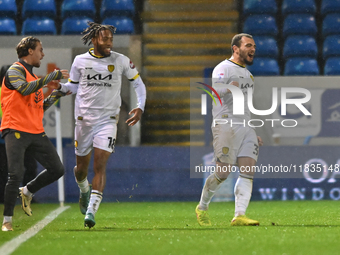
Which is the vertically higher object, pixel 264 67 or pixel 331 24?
pixel 331 24

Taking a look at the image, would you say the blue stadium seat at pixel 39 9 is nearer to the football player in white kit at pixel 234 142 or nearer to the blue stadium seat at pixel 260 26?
the blue stadium seat at pixel 260 26

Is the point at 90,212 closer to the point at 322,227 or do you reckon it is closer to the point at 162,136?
the point at 322,227

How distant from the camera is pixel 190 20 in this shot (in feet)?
38.1

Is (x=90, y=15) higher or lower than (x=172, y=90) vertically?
higher

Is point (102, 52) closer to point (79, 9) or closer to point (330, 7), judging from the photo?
point (79, 9)

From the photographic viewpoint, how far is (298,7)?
38.8 ft

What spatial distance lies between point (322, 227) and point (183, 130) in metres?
4.92

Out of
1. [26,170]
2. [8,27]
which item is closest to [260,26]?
[8,27]

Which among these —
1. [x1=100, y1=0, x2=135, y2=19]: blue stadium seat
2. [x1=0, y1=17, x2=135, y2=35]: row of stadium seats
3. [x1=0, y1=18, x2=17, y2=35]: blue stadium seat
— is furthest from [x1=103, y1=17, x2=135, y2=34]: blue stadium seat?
[x1=0, y1=18, x2=17, y2=35]: blue stadium seat

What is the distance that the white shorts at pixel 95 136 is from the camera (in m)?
5.84

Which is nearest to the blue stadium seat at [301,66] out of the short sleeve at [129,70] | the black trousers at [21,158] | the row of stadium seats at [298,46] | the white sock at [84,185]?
the row of stadium seats at [298,46]

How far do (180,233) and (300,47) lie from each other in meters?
6.81

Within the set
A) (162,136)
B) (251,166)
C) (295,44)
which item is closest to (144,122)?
(162,136)

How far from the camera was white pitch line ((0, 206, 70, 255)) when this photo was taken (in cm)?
444
